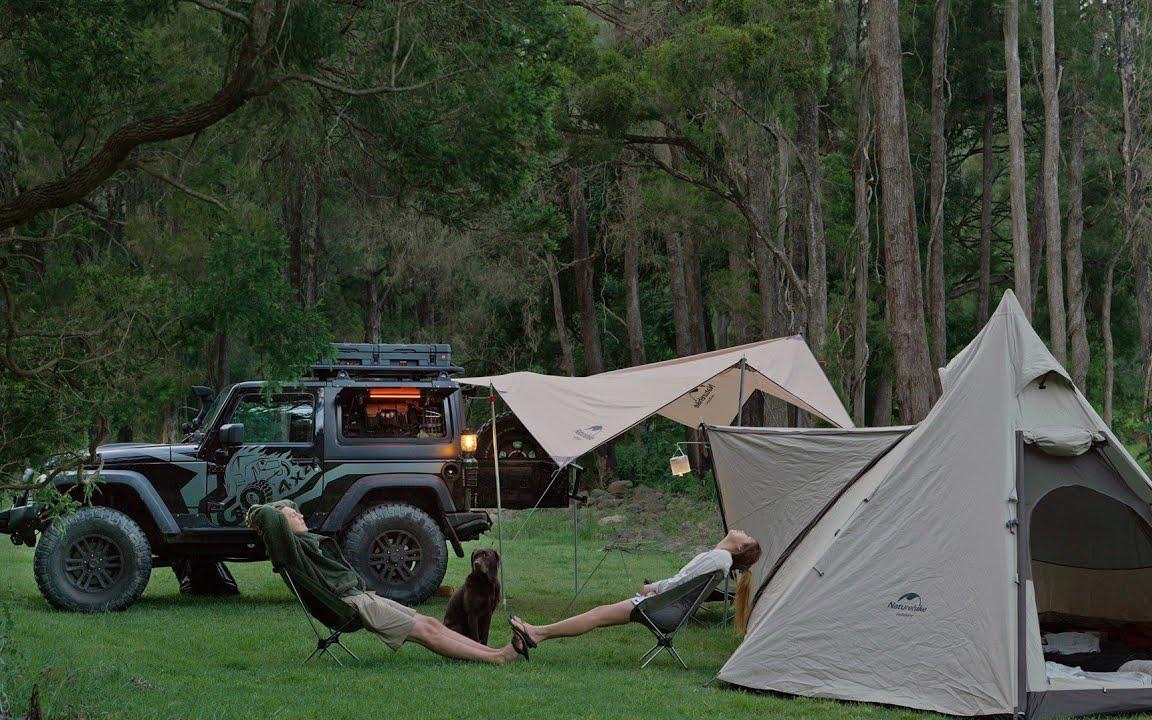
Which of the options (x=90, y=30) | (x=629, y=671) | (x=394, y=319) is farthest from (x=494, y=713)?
(x=394, y=319)

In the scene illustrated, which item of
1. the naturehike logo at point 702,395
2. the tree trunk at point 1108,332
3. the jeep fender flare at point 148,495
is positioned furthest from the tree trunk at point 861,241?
the jeep fender flare at point 148,495

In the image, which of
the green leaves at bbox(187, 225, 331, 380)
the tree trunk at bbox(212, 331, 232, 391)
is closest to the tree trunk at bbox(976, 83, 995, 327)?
the tree trunk at bbox(212, 331, 232, 391)

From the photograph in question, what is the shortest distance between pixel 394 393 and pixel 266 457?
51.3 inches

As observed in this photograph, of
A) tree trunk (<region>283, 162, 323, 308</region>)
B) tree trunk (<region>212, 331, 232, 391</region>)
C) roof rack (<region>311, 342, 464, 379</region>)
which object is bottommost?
roof rack (<region>311, 342, 464, 379</region>)

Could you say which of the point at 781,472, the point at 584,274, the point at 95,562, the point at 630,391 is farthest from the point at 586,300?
the point at 781,472

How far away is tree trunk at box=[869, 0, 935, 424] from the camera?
53.8 ft

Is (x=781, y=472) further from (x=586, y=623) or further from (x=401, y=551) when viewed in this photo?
(x=401, y=551)

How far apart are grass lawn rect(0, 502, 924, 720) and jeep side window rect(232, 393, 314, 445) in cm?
153

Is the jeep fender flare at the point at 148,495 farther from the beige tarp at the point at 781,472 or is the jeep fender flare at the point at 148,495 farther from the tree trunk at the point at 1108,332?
the tree trunk at the point at 1108,332

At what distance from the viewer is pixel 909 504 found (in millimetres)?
7633

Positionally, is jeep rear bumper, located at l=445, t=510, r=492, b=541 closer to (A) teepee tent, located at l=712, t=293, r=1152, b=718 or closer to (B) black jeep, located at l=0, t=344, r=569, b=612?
(B) black jeep, located at l=0, t=344, r=569, b=612

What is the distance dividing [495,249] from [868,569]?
2268cm

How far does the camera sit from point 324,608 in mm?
8547

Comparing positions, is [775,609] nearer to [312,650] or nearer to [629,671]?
[629,671]
